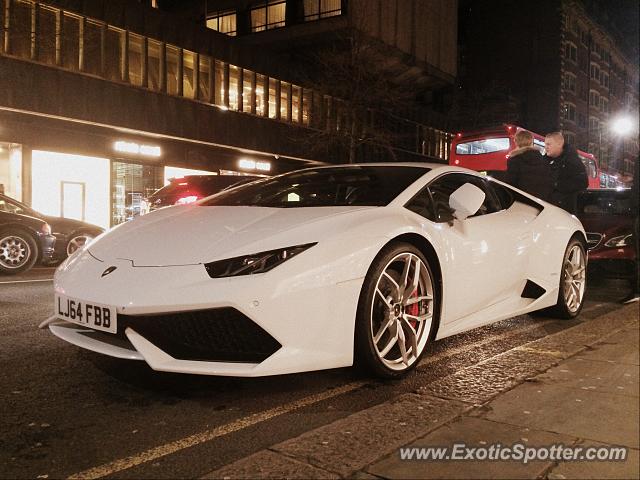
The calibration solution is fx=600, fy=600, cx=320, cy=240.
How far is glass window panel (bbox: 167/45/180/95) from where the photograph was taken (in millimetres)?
22844

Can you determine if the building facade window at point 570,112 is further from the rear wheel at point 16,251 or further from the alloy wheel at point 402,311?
the alloy wheel at point 402,311

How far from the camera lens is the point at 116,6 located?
67.9 ft

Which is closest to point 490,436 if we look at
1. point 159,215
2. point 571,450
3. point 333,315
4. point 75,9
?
point 571,450

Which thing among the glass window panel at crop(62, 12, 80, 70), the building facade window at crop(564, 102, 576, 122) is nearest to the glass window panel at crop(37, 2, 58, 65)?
the glass window panel at crop(62, 12, 80, 70)

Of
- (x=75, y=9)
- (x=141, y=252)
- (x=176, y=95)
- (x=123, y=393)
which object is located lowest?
(x=123, y=393)

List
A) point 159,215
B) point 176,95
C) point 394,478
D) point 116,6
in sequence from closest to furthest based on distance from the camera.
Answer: point 394,478
point 159,215
point 116,6
point 176,95

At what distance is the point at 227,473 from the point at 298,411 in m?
0.80

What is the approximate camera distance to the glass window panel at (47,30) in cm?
1783

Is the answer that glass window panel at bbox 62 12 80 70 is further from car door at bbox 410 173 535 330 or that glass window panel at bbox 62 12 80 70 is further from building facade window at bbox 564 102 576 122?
building facade window at bbox 564 102 576 122

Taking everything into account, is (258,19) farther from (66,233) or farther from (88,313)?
(88,313)

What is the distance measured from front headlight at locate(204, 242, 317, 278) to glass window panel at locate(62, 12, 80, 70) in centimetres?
1879

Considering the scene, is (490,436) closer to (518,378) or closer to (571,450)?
(571,450)

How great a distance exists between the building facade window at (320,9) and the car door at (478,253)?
28.9 metres

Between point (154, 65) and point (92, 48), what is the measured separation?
108 inches
